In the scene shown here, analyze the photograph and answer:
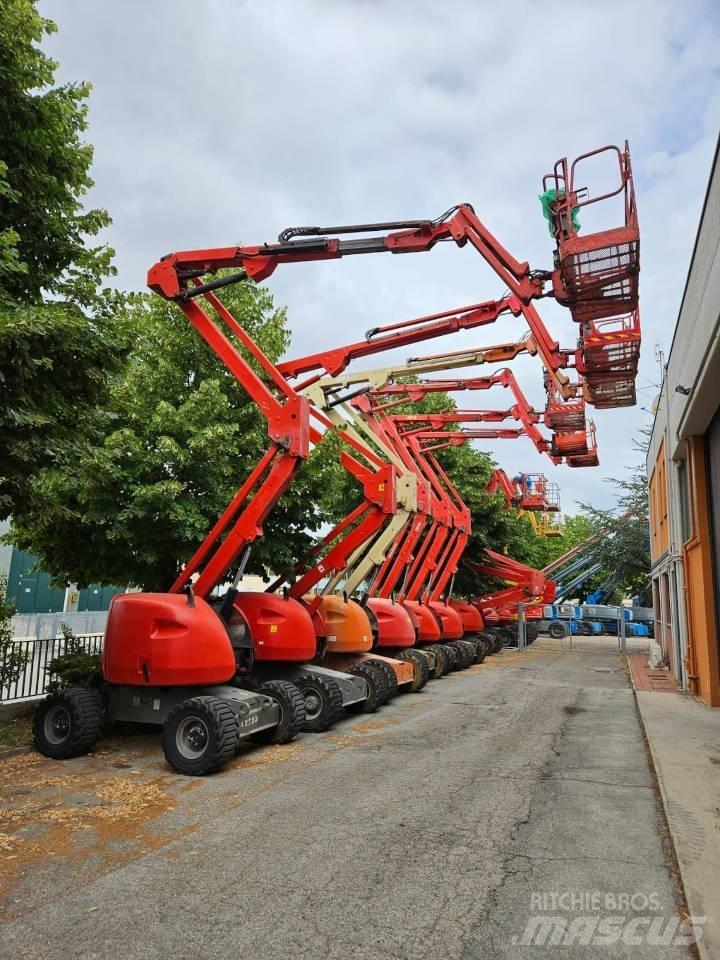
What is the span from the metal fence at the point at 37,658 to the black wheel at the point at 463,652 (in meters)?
11.1

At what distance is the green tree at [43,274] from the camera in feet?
20.9

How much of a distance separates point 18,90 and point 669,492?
15.0 metres

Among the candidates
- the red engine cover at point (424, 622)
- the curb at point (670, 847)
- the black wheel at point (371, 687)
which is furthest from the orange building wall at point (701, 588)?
the red engine cover at point (424, 622)

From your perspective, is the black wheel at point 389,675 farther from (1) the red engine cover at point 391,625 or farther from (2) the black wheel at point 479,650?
(2) the black wheel at point 479,650

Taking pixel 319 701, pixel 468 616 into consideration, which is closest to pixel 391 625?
pixel 319 701

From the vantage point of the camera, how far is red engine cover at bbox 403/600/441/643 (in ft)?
59.2

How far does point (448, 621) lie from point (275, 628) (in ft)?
36.7

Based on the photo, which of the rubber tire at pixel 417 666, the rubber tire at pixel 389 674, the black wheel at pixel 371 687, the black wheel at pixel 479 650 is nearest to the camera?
the black wheel at pixel 371 687

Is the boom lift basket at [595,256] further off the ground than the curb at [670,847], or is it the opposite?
the boom lift basket at [595,256]

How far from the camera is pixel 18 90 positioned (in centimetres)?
705

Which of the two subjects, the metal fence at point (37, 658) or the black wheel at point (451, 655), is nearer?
the metal fence at point (37, 658)

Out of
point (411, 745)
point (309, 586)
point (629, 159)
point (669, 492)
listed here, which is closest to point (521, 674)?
point (669, 492)

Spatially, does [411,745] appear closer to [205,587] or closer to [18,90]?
[205,587]

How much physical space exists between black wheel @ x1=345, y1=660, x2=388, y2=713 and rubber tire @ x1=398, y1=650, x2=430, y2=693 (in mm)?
2546
